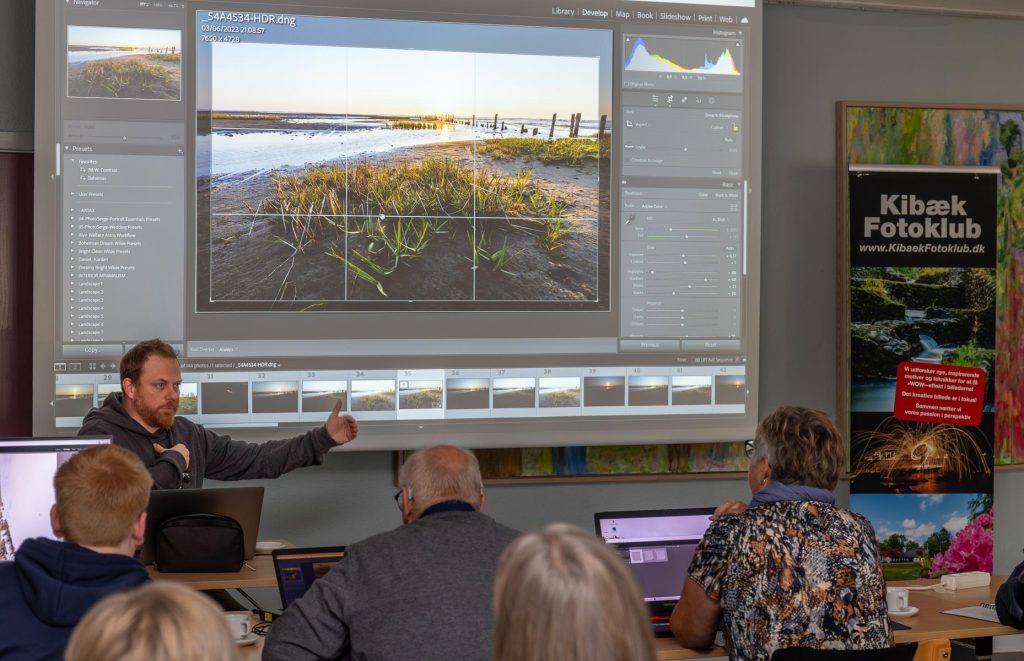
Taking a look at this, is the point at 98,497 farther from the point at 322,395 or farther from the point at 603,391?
the point at 603,391

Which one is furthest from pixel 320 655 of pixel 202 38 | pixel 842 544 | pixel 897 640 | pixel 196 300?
pixel 202 38

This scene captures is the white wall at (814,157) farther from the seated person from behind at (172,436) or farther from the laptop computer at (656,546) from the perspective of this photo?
the laptop computer at (656,546)

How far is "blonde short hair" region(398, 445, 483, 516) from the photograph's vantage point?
2.41m

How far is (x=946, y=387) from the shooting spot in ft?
16.1

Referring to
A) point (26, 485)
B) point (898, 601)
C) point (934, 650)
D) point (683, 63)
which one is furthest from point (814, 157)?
point (26, 485)

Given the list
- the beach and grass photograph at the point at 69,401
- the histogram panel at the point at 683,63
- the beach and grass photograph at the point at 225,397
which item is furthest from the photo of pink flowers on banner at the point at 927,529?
the beach and grass photograph at the point at 69,401

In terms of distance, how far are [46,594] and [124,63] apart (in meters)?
2.67

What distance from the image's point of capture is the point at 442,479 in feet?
7.91

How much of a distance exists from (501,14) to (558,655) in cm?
372

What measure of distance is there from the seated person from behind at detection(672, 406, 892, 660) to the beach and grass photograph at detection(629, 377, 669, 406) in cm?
186

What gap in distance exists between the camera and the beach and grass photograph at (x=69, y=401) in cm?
407

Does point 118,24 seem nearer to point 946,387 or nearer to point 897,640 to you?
point 897,640

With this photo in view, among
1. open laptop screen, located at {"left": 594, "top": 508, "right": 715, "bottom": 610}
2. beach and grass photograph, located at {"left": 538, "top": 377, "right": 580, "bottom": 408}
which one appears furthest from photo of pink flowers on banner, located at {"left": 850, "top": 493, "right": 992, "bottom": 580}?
open laptop screen, located at {"left": 594, "top": 508, "right": 715, "bottom": 610}

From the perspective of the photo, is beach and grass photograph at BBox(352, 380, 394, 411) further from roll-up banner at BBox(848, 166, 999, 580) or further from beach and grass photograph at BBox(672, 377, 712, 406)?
roll-up banner at BBox(848, 166, 999, 580)
